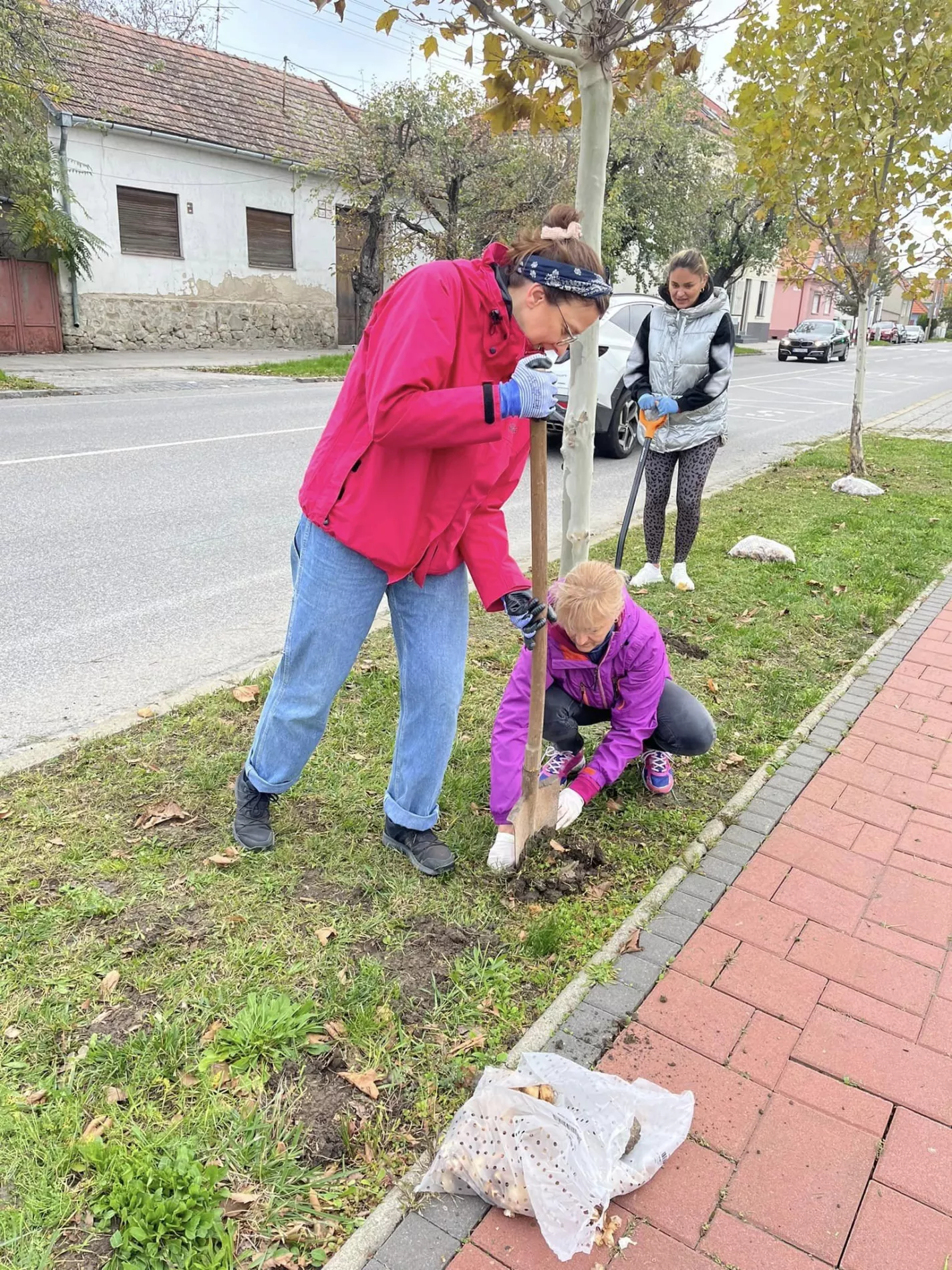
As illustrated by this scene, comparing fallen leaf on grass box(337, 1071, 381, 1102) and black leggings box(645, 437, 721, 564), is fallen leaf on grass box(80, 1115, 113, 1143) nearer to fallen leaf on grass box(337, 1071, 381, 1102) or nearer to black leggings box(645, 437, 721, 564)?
fallen leaf on grass box(337, 1071, 381, 1102)

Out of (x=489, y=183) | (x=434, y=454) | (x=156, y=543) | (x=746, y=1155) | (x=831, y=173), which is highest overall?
(x=489, y=183)

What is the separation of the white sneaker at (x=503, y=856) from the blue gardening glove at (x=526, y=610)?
669 mm

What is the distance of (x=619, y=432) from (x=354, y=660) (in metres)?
7.83

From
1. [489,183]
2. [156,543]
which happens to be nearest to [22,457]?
[156,543]

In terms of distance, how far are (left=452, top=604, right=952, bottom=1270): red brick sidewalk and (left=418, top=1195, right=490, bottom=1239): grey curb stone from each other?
31mm

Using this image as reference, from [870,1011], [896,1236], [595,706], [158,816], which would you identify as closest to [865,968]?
[870,1011]

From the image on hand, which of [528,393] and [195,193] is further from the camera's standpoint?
[195,193]

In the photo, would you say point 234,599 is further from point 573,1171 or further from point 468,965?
point 573,1171

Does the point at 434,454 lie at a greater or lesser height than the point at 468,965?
greater

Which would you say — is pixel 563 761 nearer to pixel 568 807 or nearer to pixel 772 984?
pixel 568 807

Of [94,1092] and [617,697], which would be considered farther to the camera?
[617,697]

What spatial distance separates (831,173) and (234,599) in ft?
21.8

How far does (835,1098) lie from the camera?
82.9 inches

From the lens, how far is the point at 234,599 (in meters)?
5.18
